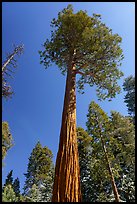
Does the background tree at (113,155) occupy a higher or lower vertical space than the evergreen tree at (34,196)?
higher

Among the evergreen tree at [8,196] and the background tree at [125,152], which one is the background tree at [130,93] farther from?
the evergreen tree at [8,196]

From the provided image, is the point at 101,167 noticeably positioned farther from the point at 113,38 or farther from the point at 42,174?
the point at 113,38

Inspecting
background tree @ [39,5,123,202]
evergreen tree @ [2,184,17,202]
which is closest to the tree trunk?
background tree @ [39,5,123,202]

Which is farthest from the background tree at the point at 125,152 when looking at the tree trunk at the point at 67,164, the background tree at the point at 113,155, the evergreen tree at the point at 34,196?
the tree trunk at the point at 67,164

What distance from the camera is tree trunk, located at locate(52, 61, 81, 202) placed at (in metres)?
3.97

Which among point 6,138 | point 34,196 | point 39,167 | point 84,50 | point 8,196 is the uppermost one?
point 84,50

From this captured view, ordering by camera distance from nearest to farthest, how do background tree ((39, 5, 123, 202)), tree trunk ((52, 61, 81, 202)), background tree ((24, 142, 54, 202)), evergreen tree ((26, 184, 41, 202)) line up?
tree trunk ((52, 61, 81, 202)) → background tree ((39, 5, 123, 202)) → evergreen tree ((26, 184, 41, 202)) → background tree ((24, 142, 54, 202))

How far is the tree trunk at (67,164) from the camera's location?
3.97 m

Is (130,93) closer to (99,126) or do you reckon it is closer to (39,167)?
(99,126)

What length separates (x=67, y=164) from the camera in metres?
4.44

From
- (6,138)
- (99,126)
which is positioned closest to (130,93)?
(99,126)

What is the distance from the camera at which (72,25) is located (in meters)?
7.95

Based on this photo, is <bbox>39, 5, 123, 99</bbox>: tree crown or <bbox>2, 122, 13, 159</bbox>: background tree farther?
<bbox>2, 122, 13, 159</bbox>: background tree

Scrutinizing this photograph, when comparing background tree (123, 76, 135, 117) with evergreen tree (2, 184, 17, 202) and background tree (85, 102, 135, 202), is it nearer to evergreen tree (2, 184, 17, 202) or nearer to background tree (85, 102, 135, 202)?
background tree (85, 102, 135, 202)
